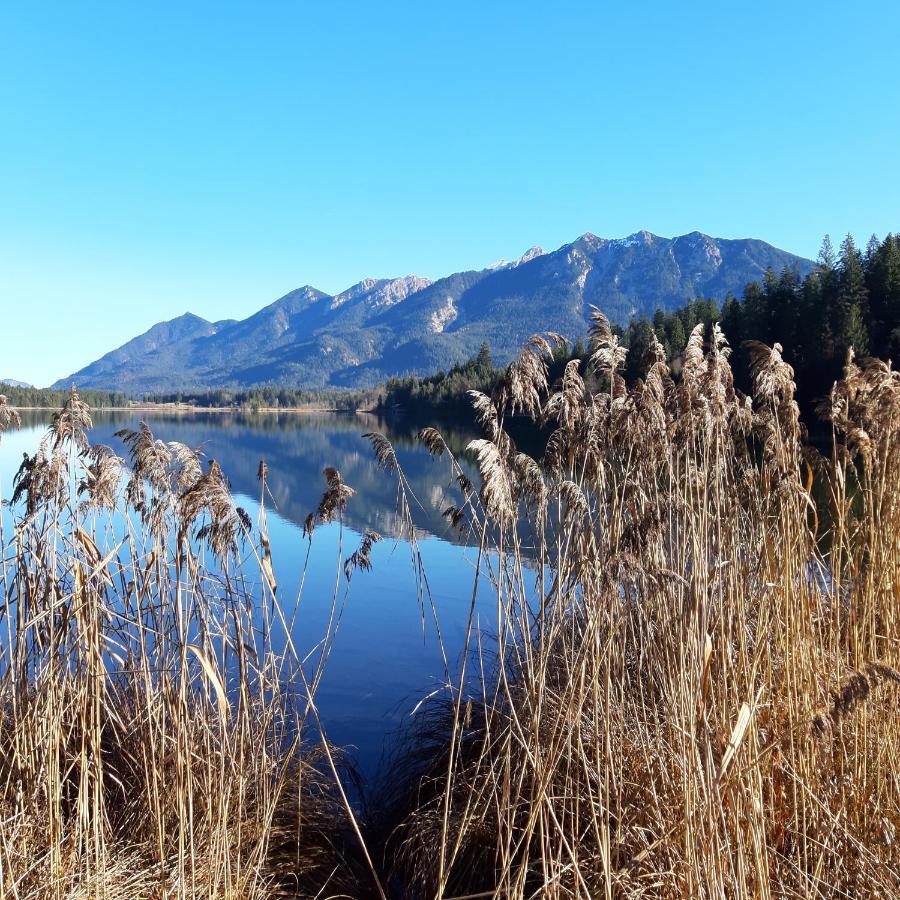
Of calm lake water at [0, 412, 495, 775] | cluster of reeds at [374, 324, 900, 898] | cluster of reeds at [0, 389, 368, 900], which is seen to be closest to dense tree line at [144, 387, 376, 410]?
calm lake water at [0, 412, 495, 775]

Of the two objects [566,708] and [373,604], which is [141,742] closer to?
[566,708]

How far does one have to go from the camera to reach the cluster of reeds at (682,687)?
8.47 feet

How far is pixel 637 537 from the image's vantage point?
3516 millimetres

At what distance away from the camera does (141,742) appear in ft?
12.6

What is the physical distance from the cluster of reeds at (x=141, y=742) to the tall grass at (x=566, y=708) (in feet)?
0.08

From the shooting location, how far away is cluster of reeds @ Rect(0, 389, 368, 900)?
291 centimetres

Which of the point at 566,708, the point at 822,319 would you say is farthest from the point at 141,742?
the point at 822,319

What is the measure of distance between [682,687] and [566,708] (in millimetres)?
1368

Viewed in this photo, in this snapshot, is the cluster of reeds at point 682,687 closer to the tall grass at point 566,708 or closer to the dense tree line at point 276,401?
the tall grass at point 566,708

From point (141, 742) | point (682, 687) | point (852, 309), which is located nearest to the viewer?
point (682, 687)

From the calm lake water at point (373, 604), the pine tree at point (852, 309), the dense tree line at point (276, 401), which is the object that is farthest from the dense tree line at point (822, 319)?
the dense tree line at point (276, 401)

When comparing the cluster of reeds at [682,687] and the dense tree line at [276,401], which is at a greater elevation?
the dense tree line at [276,401]

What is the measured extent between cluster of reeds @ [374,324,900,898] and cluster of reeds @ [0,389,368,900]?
836 millimetres

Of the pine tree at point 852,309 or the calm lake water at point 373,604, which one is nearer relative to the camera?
the calm lake water at point 373,604
